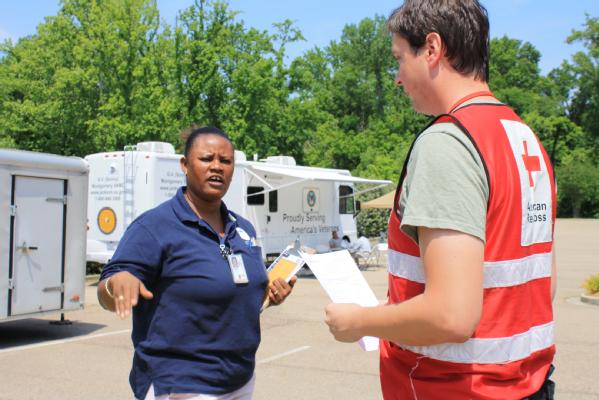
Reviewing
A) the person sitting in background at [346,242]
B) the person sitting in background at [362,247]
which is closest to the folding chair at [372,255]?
the person sitting in background at [362,247]

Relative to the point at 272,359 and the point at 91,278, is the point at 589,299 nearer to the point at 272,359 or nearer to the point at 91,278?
the point at 272,359

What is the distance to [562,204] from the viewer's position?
59562mm

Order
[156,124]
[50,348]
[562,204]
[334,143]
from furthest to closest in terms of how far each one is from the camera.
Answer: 1. [562,204]
2. [334,143]
3. [156,124]
4. [50,348]

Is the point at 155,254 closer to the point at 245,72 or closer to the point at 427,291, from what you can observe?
the point at 427,291

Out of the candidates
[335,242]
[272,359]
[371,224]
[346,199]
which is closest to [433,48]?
[272,359]

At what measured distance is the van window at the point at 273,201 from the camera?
18556 mm

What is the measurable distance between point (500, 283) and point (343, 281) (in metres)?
0.61

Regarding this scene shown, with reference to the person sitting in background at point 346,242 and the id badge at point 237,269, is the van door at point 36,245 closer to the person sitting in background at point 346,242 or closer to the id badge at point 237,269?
the id badge at point 237,269

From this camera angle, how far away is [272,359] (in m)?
8.04

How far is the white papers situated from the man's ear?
2.39 ft

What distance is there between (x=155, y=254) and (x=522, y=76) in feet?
239

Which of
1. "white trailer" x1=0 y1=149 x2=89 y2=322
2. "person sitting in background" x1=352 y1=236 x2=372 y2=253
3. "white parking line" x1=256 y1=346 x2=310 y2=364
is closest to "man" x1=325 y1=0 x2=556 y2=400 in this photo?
"white parking line" x1=256 y1=346 x2=310 y2=364

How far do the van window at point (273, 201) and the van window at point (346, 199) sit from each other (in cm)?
330

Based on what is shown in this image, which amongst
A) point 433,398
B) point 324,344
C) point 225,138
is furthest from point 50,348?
point 433,398
